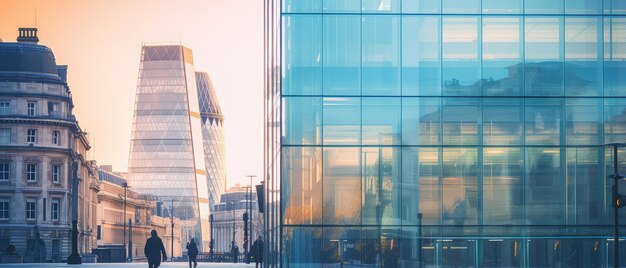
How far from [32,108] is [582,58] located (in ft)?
291

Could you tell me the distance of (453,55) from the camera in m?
37.8

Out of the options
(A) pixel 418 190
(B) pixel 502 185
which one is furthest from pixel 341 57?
(B) pixel 502 185

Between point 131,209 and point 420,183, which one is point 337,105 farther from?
point 131,209

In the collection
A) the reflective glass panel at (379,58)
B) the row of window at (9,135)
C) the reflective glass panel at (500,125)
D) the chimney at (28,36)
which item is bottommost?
the reflective glass panel at (500,125)

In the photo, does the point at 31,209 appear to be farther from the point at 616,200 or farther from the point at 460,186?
the point at 616,200

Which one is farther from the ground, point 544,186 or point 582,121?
point 582,121

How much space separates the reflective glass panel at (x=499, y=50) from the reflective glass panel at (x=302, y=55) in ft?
17.1

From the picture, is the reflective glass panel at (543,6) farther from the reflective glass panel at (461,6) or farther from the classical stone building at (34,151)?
the classical stone building at (34,151)

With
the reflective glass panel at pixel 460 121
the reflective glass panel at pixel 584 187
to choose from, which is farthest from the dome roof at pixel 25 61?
the reflective glass panel at pixel 584 187

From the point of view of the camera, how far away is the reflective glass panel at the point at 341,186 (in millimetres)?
36812

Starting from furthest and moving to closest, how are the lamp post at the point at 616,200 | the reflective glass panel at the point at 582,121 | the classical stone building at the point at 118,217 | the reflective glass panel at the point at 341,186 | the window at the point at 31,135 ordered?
the classical stone building at the point at 118,217
the window at the point at 31,135
the reflective glass panel at the point at 582,121
the reflective glass panel at the point at 341,186
the lamp post at the point at 616,200

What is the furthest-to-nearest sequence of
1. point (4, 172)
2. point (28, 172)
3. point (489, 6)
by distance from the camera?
1. point (4, 172)
2. point (28, 172)
3. point (489, 6)

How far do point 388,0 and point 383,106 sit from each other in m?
3.33

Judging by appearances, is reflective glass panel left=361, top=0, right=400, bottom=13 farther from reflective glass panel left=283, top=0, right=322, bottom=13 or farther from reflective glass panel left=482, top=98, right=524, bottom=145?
reflective glass panel left=482, top=98, right=524, bottom=145
